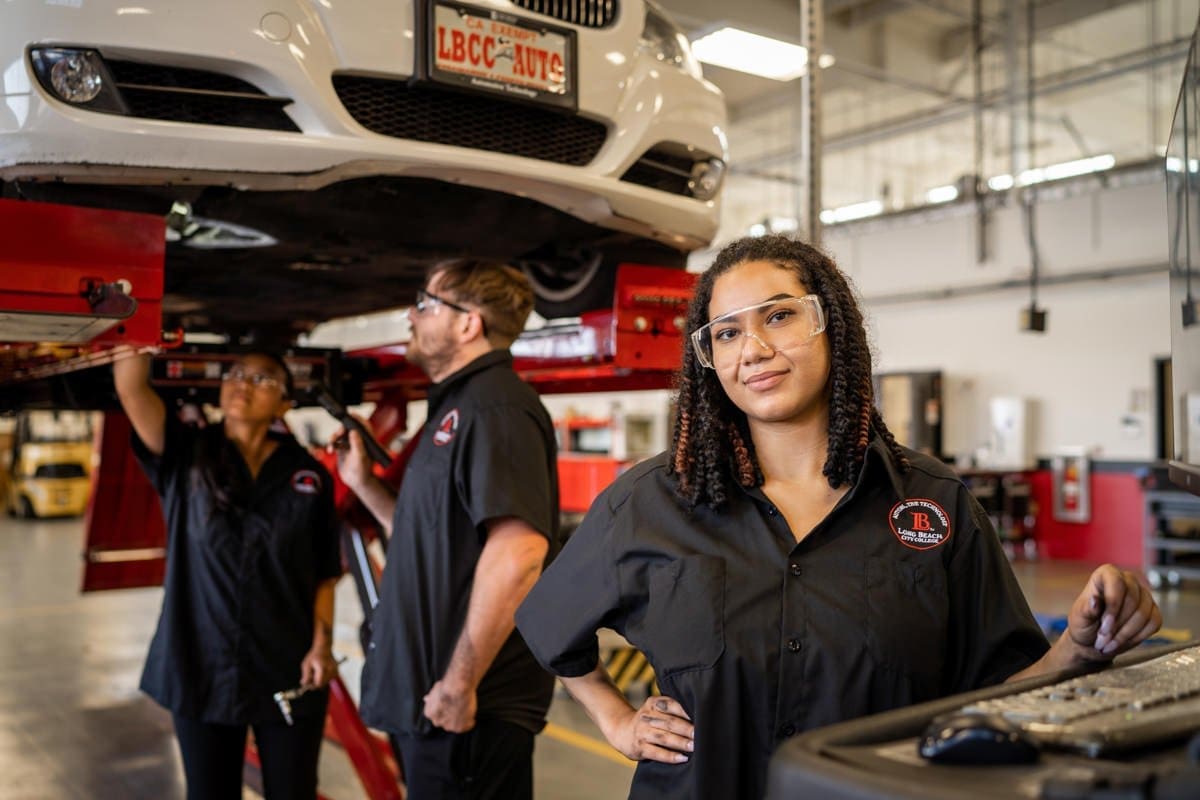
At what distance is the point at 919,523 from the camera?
1462 millimetres

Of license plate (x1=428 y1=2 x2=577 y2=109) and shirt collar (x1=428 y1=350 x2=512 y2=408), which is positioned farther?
shirt collar (x1=428 y1=350 x2=512 y2=408)

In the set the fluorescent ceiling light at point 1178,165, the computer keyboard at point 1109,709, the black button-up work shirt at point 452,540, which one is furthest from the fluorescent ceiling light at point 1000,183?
the computer keyboard at point 1109,709

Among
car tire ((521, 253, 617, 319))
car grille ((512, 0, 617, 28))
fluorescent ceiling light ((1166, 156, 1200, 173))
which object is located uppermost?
car grille ((512, 0, 617, 28))

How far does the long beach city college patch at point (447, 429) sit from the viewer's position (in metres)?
2.42

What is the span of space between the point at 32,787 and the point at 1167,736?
4.60 m

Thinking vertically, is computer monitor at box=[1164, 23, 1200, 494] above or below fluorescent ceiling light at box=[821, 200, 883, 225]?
below

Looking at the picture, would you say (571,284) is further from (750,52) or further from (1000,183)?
(1000,183)

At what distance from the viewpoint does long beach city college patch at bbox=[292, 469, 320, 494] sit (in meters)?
3.05

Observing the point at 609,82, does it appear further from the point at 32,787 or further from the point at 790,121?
the point at 790,121

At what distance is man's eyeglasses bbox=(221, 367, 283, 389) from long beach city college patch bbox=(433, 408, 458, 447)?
83 centimetres

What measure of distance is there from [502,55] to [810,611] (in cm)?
158

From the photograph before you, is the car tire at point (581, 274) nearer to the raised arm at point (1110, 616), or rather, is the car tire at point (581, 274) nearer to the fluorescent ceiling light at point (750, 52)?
the raised arm at point (1110, 616)

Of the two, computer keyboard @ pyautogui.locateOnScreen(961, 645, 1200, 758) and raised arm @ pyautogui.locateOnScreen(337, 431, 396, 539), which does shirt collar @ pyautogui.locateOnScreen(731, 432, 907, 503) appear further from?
raised arm @ pyautogui.locateOnScreen(337, 431, 396, 539)

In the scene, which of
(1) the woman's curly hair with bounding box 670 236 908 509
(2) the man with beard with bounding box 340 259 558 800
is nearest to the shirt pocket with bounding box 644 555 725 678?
(1) the woman's curly hair with bounding box 670 236 908 509
